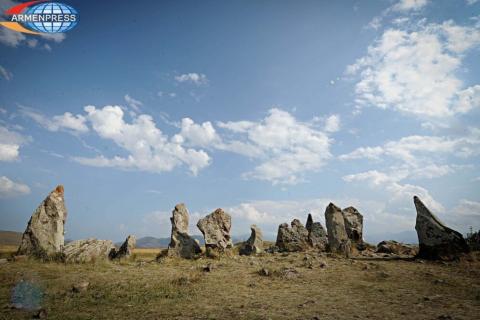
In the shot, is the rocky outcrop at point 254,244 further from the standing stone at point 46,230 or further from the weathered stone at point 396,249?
the standing stone at point 46,230

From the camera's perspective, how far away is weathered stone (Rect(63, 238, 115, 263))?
15602 millimetres

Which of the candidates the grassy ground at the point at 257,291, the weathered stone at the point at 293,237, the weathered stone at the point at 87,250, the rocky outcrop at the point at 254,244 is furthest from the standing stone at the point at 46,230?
the weathered stone at the point at 293,237

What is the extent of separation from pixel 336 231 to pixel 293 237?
13.7ft

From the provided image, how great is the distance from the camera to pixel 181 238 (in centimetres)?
2120

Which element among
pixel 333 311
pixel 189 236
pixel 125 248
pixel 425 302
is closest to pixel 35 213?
pixel 125 248

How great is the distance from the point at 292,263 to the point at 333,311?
855 centimetres

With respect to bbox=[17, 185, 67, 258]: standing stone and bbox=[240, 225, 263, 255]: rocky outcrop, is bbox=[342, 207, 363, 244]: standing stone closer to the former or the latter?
bbox=[240, 225, 263, 255]: rocky outcrop

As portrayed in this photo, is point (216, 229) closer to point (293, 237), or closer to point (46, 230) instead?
point (293, 237)

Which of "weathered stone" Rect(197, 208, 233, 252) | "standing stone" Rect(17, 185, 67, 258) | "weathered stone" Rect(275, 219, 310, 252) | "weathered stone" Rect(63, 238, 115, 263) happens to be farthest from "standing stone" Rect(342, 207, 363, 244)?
"standing stone" Rect(17, 185, 67, 258)

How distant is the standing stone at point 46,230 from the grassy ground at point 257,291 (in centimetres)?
156

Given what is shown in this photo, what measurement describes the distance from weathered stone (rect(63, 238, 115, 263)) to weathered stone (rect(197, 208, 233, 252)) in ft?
20.5

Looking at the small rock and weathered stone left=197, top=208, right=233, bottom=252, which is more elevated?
weathered stone left=197, top=208, right=233, bottom=252

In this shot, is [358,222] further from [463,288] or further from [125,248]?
[125,248]

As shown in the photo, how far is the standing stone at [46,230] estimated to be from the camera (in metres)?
15.8
